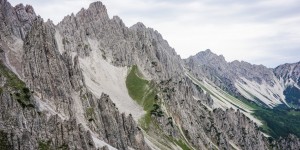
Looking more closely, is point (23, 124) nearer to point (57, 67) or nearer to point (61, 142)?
point (61, 142)

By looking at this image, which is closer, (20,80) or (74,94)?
(20,80)

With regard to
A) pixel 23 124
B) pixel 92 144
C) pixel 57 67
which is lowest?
pixel 92 144

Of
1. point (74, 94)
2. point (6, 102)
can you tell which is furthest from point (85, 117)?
point (6, 102)

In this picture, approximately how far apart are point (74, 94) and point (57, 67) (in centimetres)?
1448

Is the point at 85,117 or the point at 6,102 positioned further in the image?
the point at 85,117

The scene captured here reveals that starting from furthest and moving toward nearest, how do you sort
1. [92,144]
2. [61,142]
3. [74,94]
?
[74,94] → [92,144] → [61,142]

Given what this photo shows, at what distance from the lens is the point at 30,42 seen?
198375 mm

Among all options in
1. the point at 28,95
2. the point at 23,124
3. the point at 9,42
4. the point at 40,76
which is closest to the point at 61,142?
the point at 23,124

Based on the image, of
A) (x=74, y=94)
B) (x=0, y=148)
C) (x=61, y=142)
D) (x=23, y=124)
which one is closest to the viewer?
(x=0, y=148)

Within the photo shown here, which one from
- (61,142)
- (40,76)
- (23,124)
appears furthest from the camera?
(40,76)

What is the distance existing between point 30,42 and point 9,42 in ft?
31.5

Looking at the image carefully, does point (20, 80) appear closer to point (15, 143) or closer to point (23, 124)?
point (23, 124)

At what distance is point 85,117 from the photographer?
7490 inches

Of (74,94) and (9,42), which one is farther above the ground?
(9,42)
